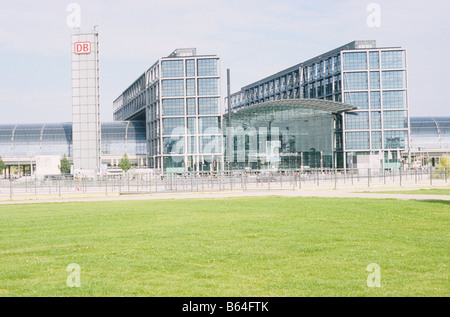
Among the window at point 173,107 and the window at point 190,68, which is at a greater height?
the window at point 190,68

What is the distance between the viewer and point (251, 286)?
27.5 feet

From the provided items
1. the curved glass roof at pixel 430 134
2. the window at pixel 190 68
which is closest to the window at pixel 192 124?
the window at pixel 190 68

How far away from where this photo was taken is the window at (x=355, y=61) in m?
108

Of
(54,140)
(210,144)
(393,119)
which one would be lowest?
(210,144)

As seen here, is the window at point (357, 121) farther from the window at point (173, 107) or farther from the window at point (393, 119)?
the window at point (173, 107)

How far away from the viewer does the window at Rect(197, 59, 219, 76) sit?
102812mm

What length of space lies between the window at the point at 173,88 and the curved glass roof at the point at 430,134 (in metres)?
65.1

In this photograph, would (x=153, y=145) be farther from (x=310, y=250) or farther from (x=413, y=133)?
(x=310, y=250)

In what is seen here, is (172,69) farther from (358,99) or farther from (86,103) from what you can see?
(358,99)

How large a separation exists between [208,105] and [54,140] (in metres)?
45.6

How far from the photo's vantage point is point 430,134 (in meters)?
134

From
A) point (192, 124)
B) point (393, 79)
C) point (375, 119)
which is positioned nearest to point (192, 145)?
point (192, 124)
